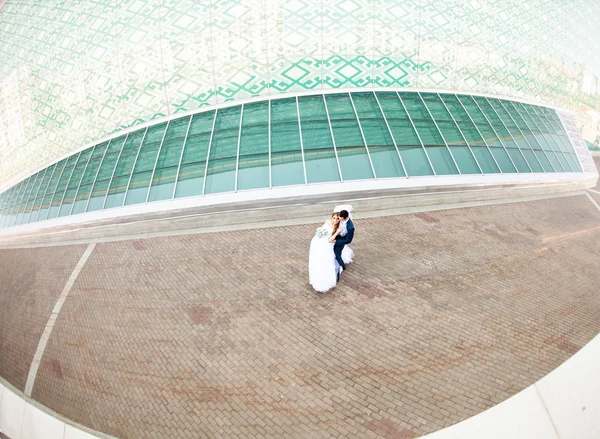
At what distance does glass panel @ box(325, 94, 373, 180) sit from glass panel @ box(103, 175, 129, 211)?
8.33 meters

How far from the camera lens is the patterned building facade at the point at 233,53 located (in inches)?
496

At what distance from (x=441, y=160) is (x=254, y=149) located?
7.14 m

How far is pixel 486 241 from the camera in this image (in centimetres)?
850

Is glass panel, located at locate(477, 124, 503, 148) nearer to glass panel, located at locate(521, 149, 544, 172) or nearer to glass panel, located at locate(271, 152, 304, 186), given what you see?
glass panel, located at locate(521, 149, 544, 172)

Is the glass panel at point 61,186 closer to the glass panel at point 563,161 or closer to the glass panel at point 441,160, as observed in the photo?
the glass panel at point 441,160

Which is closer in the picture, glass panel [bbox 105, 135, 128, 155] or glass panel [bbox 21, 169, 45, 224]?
glass panel [bbox 105, 135, 128, 155]

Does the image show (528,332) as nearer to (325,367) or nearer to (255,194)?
(325,367)

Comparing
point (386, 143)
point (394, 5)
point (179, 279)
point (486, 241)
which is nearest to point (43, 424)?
point (179, 279)

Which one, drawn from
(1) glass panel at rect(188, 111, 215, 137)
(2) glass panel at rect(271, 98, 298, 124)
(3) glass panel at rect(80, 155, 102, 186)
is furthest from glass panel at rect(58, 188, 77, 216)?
(2) glass panel at rect(271, 98, 298, 124)

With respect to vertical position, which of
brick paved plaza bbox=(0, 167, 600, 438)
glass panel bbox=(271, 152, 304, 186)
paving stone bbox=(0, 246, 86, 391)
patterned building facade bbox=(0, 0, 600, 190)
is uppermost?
patterned building facade bbox=(0, 0, 600, 190)

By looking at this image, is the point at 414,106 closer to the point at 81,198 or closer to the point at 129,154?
the point at 129,154

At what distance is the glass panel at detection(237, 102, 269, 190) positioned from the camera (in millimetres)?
10164

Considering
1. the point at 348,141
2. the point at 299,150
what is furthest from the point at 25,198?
the point at 348,141

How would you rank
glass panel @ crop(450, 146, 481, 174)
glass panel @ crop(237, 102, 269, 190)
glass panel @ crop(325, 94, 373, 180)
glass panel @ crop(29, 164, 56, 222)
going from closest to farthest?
glass panel @ crop(237, 102, 269, 190)
glass panel @ crop(325, 94, 373, 180)
glass panel @ crop(450, 146, 481, 174)
glass panel @ crop(29, 164, 56, 222)
